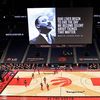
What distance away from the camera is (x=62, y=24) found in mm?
22688

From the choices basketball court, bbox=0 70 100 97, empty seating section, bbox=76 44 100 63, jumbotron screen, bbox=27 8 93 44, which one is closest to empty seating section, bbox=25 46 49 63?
jumbotron screen, bbox=27 8 93 44

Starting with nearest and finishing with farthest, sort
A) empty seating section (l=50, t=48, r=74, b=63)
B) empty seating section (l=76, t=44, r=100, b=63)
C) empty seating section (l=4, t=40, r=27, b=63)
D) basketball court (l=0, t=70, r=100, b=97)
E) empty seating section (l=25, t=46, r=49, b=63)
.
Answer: basketball court (l=0, t=70, r=100, b=97) < empty seating section (l=76, t=44, r=100, b=63) < empty seating section (l=50, t=48, r=74, b=63) < empty seating section (l=25, t=46, r=49, b=63) < empty seating section (l=4, t=40, r=27, b=63)

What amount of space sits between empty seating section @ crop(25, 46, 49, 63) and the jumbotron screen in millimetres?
1256

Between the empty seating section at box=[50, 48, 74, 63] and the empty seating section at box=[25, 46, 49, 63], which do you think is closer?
the empty seating section at box=[50, 48, 74, 63]

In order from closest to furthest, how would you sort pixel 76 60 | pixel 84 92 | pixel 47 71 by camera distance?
pixel 84 92
pixel 47 71
pixel 76 60

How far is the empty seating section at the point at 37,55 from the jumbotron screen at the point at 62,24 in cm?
126

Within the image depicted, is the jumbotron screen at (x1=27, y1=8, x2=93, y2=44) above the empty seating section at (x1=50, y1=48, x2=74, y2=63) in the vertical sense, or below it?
above

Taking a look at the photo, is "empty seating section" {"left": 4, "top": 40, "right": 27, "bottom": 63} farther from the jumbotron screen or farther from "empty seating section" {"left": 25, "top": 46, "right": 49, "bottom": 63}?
the jumbotron screen

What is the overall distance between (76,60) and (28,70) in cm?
446

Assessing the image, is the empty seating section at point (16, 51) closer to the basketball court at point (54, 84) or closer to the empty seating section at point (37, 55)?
the empty seating section at point (37, 55)

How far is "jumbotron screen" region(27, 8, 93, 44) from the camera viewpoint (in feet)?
74.0

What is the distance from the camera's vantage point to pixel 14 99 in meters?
13.8

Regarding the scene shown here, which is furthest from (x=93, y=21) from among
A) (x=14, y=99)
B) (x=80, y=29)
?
(x=14, y=99)

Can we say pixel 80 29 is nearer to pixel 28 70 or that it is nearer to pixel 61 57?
pixel 61 57
